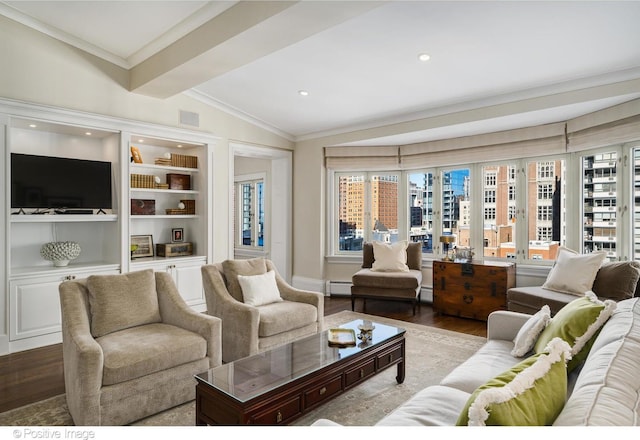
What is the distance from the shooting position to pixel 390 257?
17.6 feet

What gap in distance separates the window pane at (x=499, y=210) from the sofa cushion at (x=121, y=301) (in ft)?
13.9

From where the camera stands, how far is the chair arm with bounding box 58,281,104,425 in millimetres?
2146

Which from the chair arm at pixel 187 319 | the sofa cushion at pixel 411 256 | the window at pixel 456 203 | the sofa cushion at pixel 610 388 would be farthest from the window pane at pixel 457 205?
the sofa cushion at pixel 610 388

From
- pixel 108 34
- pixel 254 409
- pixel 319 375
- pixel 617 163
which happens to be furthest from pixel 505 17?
pixel 108 34

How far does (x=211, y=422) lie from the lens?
1983 millimetres

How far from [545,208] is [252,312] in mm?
3804

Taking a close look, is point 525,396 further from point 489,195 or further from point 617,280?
point 489,195

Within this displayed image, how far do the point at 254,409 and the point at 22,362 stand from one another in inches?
108

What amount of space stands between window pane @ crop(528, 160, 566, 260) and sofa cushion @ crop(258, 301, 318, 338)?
3.05 metres

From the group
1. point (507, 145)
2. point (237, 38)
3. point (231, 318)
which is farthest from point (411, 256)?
point (237, 38)

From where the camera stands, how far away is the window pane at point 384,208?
6148mm

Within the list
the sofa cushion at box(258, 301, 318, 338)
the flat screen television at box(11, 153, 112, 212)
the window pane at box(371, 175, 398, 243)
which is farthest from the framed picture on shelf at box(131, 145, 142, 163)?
the window pane at box(371, 175, 398, 243)

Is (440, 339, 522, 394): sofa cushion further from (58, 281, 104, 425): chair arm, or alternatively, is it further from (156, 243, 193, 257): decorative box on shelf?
(156, 243, 193, 257): decorative box on shelf

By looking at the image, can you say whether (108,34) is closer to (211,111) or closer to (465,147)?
(211,111)
